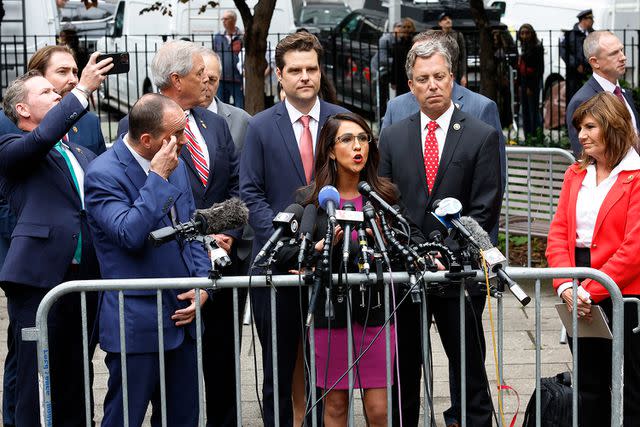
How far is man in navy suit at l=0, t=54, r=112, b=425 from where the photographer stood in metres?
5.79

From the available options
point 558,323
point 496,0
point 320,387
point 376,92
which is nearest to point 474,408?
point 320,387

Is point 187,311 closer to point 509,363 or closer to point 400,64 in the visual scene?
point 509,363

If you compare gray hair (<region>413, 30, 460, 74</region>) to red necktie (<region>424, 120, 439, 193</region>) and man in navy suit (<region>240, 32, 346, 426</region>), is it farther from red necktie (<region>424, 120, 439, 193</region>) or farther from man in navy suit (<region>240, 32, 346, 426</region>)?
man in navy suit (<region>240, 32, 346, 426</region>)

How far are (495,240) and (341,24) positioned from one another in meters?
13.9

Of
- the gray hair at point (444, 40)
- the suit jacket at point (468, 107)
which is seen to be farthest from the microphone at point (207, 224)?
the suit jacket at point (468, 107)

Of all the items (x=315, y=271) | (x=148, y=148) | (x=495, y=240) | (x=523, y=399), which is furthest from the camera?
(x=523, y=399)

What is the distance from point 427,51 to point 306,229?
1.83m

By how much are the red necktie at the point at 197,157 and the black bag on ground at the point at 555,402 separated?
2166 millimetres

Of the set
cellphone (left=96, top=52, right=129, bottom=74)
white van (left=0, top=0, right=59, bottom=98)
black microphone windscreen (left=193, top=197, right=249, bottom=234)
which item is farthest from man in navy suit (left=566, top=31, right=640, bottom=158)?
white van (left=0, top=0, right=59, bottom=98)

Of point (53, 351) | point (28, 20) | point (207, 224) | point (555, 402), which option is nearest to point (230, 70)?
point (28, 20)

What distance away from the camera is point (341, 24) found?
2009cm

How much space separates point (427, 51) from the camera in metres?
6.36

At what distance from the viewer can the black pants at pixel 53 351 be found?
19.4 feet

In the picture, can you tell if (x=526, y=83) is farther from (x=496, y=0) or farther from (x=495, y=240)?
(x=495, y=240)
